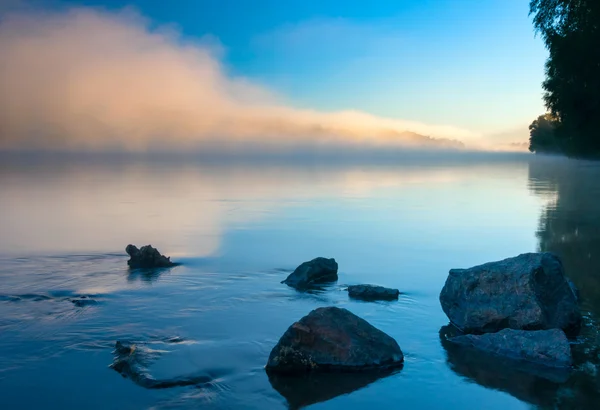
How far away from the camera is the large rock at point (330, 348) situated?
7.62 metres

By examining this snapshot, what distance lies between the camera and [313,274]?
40.7 feet

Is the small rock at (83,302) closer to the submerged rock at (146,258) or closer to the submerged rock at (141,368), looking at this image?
the submerged rock at (141,368)

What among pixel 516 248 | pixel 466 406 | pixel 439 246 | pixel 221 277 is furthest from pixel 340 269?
pixel 466 406

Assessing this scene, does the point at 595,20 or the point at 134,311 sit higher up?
the point at 595,20

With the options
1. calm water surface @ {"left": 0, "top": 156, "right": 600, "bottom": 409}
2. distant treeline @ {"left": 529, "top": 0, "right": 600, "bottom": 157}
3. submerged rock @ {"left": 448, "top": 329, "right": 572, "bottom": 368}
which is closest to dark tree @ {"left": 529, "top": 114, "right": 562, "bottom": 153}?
distant treeline @ {"left": 529, "top": 0, "right": 600, "bottom": 157}

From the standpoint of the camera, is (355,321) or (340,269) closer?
(355,321)

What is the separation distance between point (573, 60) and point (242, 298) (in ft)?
59.0

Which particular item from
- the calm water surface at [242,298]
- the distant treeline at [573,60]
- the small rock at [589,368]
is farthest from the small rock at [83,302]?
the distant treeline at [573,60]

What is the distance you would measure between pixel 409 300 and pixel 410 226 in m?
11.2

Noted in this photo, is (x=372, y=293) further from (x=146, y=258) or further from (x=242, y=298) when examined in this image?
(x=146, y=258)

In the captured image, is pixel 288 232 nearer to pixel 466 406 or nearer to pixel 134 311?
pixel 134 311

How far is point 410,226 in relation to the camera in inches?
871

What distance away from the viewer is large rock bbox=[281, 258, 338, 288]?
12242 millimetres

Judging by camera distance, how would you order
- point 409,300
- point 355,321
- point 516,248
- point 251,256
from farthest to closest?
point 516,248 < point 251,256 < point 409,300 < point 355,321
